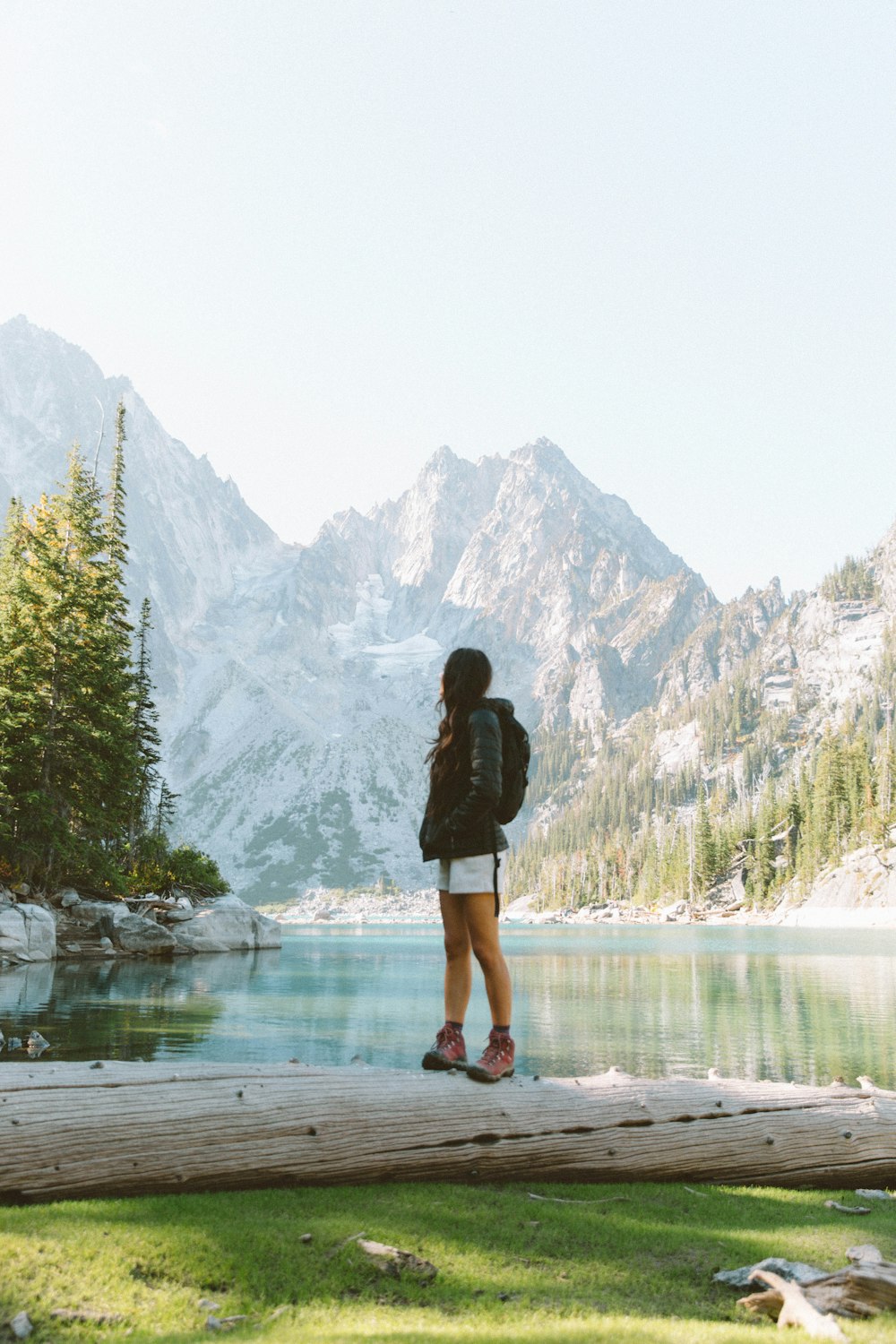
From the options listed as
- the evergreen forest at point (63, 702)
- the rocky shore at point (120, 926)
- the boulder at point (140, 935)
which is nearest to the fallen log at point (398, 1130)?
the rocky shore at point (120, 926)

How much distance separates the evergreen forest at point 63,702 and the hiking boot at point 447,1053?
2616cm

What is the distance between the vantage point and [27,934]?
1160 inches

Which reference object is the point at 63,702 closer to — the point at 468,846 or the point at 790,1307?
the point at 468,846

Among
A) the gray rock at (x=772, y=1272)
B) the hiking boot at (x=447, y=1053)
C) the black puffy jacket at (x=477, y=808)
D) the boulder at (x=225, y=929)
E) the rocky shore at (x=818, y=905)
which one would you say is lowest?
the rocky shore at (x=818, y=905)

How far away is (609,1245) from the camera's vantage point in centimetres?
506

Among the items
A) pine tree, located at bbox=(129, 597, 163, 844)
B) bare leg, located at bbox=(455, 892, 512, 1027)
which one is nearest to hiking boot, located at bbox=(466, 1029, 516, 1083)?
bare leg, located at bbox=(455, 892, 512, 1027)

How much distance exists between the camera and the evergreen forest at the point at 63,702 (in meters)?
31.5

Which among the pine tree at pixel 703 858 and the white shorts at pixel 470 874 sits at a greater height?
the white shorts at pixel 470 874

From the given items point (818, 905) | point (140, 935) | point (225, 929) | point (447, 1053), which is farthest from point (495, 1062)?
point (818, 905)

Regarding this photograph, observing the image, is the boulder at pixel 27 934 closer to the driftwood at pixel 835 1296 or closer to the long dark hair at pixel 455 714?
the long dark hair at pixel 455 714

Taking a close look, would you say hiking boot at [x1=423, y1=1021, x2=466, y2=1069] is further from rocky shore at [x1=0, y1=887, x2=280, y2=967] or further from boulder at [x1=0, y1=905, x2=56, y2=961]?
boulder at [x1=0, y1=905, x2=56, y2=961]

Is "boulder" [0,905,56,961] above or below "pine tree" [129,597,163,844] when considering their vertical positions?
below

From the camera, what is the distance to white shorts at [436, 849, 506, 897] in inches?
262

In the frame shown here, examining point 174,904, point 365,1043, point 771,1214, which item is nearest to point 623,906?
point 174,904
